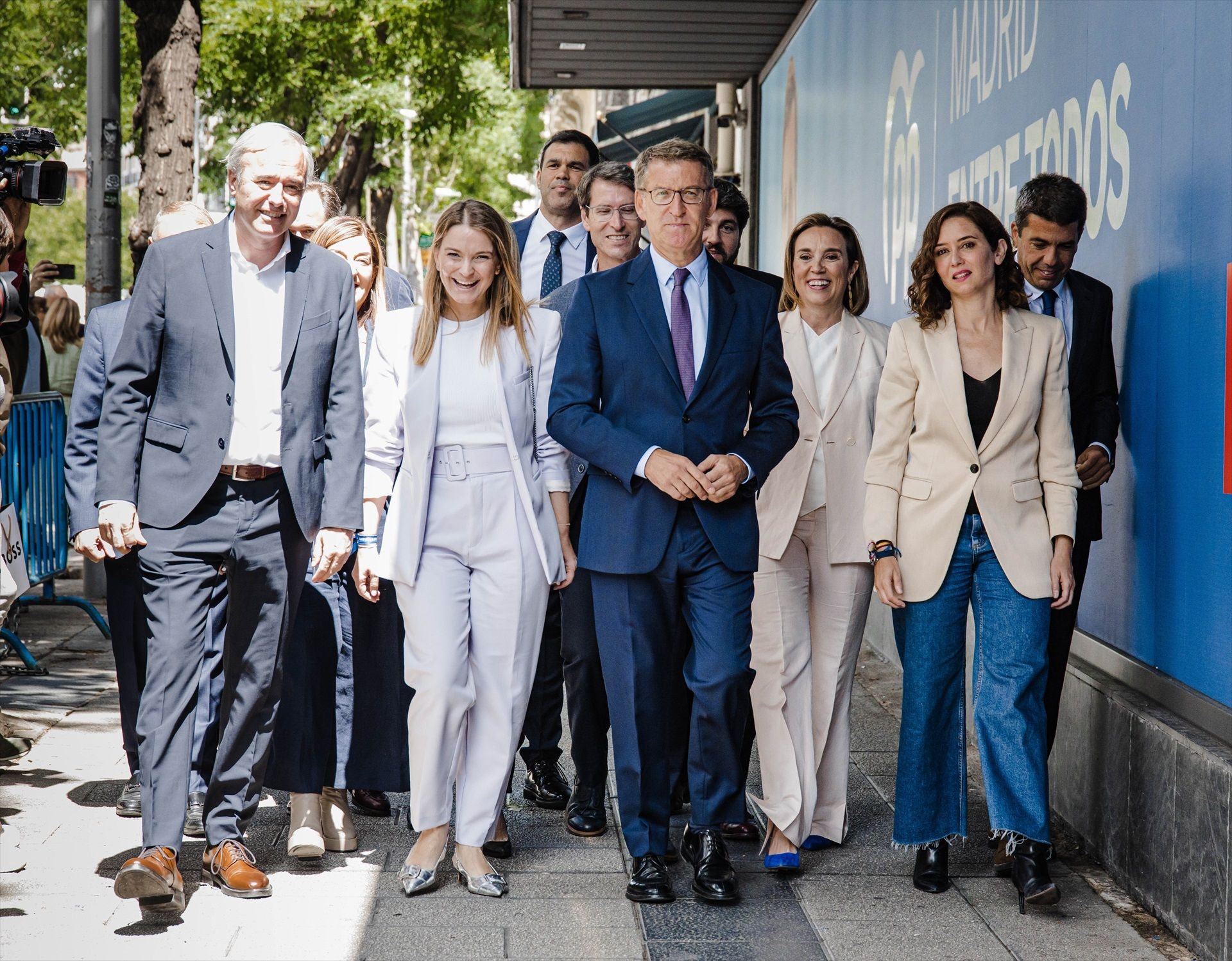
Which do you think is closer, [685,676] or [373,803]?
[685,676]

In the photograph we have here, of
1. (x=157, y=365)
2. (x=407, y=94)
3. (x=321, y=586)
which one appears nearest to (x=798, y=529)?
(x=321, y=586)

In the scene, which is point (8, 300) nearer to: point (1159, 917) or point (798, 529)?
point (798, 529)

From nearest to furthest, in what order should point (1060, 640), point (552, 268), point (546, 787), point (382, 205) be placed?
point (1060, 640) < point (546, 787) < point (552, 268) < point (382, 205)

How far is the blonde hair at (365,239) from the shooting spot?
17.7 feet

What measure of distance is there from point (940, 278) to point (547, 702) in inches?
86.0

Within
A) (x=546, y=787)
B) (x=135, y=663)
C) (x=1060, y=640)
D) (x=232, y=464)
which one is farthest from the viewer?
(x=546, y=787)

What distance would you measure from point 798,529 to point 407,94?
18.5 meters

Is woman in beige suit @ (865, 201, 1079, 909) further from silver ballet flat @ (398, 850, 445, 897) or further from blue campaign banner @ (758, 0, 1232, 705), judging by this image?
silver ballet flat @ (398, 850, 445, 897)

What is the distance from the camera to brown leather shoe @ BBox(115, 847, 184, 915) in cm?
415

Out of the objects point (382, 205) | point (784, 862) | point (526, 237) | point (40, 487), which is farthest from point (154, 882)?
point (382, 205)

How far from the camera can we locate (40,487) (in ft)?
29.8

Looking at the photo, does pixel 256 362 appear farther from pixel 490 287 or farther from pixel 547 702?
pixel 547 702

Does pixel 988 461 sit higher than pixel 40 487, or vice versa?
pixel 988 461

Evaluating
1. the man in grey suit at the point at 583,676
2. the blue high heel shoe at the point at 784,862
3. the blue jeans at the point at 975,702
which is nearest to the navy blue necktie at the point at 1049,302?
the blue jeans at the point at 975,702
